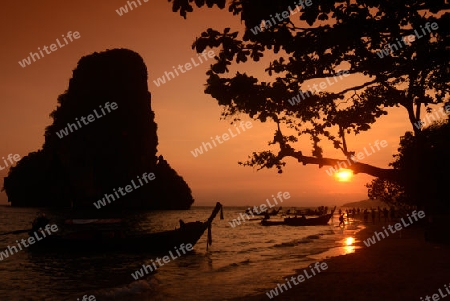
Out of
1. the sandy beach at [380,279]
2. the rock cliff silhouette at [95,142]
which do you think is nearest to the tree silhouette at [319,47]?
the sandy beach at [380,279]

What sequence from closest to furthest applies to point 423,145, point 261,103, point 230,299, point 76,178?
point 261,103 < point 423,145 < point 230,299 < point 76,178

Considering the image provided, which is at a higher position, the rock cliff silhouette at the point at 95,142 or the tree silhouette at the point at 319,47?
the rock cliff silhouette at the point at 95,142

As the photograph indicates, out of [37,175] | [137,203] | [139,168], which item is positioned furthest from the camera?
[137,203]

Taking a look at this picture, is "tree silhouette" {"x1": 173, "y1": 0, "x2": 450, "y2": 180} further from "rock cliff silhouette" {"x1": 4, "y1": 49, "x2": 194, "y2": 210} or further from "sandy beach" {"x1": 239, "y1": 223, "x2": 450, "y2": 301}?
"rock cliff silhouette" {"x1": 4, "y1": 49, "x2": 194, "y2": 210}

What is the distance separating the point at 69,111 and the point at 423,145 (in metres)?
112

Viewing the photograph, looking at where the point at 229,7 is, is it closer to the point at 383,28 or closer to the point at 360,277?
the point at 383,28

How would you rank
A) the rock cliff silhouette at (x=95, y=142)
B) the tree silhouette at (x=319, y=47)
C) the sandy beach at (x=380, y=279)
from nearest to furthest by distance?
1. the tree silhouette at (x=319, y=47)
2. the sandy beach at (x=380, y=279)
3. the rock cliff silhouette at (x=95, y=142)

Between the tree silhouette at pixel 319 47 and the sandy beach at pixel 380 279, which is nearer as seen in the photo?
the tree silhouette at pixel 319 47

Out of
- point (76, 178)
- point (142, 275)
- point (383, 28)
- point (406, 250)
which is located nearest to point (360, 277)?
point (406, 250)

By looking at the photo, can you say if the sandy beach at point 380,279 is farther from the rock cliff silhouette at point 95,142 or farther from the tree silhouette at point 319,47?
the rock cliff silhouette at point 95,142

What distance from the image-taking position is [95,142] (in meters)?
112

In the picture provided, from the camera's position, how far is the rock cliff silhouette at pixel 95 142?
109m

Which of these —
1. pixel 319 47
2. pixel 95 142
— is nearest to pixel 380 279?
pixel 319 47

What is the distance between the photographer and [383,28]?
555 cm
